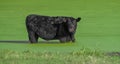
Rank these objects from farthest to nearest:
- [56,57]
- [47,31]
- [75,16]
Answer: [75,16] → [47,31] → [56,57]

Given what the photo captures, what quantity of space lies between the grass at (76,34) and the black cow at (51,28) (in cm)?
9

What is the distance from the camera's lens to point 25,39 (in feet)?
23.6

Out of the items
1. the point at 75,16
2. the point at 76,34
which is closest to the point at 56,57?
the point at 76,34

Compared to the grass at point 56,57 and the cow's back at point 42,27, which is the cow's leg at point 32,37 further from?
the grass at point 56,57

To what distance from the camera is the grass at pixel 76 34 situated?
5.81 meters

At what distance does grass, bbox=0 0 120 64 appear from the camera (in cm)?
581

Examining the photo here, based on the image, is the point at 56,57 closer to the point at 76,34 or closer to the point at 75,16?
the point at 76,34

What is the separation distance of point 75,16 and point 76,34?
1388mm

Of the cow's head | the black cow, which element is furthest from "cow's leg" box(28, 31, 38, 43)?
the cow's head

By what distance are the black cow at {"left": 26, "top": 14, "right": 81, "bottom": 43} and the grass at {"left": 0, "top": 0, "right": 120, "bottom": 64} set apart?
9cm

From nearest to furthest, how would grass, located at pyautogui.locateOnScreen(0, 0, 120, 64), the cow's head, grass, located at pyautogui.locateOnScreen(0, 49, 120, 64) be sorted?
grass, located at pyautogui.locateOnScreen(0, 49, 120, 64) < grass, located at pyautogui.locateOnScreen(0, 0, 120, 64) < the cow's head

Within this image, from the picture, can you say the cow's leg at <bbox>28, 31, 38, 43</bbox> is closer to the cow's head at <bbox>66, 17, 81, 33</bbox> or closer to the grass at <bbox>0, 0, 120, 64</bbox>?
the grass at <bbox>0, 0, 120, 64</bbox>

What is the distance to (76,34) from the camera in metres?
7.52

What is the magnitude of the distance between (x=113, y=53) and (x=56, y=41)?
1.13 m
